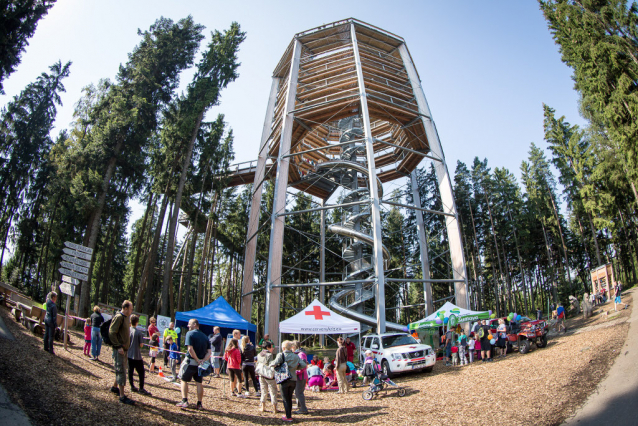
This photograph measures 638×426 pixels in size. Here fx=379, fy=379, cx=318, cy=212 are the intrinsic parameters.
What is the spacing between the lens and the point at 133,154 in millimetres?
23078

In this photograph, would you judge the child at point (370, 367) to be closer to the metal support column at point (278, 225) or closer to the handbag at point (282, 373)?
the handbag at point (282, 373)

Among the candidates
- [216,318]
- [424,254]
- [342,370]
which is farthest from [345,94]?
[342,370]

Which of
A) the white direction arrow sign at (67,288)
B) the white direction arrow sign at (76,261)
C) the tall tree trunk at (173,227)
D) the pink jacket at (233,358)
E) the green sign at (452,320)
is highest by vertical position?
the tall tree trunk at (173,227)

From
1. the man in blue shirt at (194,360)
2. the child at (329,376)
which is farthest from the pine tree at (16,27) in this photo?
the child at (329,376)

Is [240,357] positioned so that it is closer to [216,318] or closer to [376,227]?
[216,318]

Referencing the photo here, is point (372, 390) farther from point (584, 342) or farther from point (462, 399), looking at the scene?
point (584, 342)

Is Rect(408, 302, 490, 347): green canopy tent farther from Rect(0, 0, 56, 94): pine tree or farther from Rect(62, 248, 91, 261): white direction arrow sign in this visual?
Rect(0, 0, 56, 94): pine tree

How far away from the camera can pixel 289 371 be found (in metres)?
7.02

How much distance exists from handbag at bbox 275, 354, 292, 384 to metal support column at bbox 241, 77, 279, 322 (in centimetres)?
1240

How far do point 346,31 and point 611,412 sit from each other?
22645mm

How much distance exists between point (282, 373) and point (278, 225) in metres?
11.4

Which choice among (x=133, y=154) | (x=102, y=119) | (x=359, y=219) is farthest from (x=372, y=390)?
(x=102, y=119)

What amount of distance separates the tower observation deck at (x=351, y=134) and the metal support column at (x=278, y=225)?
5 cm

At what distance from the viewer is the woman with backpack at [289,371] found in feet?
22.6
